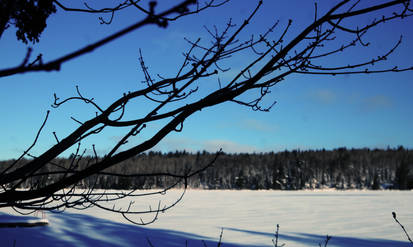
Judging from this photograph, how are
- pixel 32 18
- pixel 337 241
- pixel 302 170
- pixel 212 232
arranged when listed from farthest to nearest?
pixel 302 170
pixel 212 232
pixel 337 241
pixel 32 18

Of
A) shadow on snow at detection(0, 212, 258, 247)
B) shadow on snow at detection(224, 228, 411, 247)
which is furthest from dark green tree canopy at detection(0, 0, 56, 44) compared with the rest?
shadow on snow at detection(224, 228, 411, 247)

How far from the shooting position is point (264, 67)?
1085 millimetres

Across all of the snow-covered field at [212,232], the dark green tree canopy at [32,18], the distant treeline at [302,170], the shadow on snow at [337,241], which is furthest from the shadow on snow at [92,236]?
the distant treeline at [302,170]

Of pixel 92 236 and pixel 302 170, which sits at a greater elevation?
pixel 302 170

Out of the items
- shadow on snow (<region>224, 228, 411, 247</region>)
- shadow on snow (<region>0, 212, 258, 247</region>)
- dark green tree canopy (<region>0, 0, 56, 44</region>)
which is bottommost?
shadow on snow (<region>0, 212, 258, 247</region>)

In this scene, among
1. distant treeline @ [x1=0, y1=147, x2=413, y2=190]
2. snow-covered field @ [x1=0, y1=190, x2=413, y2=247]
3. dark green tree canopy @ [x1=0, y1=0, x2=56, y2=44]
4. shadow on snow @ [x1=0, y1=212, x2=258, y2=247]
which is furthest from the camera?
distant treeline @ [x1=0, y1=147, x2=413, y2=190]

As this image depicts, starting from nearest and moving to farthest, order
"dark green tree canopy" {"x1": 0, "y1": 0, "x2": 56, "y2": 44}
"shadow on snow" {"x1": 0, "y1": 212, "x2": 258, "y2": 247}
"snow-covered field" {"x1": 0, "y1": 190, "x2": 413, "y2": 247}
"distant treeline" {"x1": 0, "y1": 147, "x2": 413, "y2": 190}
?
"dark green tree canopy" {"x1": 0, "y1": 0, "x2": 56, "y2": 44} → "shadow on snow" {"x1": 0, "y1": 212, "x2": 258, "y2": 247} → "snow-covered field" {"x1": 0, "y1": 190, "x2": 413, "y2": 247} → "distant treeline" {"x1": 0, "y1": 147, "x2": 413, "y2": 190}

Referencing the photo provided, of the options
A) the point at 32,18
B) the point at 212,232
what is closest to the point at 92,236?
the point at 212,232

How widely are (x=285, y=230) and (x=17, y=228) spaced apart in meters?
10.2

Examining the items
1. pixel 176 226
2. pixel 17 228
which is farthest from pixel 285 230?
pixel 17 228

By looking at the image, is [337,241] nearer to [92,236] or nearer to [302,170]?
[92,236]

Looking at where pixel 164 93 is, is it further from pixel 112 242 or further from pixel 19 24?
pixel 112 242

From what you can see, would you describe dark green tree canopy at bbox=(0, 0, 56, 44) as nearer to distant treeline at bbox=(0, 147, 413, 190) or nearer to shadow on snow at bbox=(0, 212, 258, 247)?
shadow on snow at bbox=(0, 212, 258, 247)

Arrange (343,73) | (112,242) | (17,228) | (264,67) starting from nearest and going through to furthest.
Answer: (264,67), (343,73), (112,242), (17,228)
